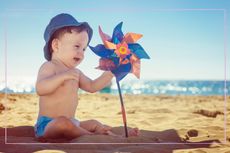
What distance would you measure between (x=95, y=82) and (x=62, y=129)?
0.56m

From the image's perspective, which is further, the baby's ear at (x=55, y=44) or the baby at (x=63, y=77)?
the baby's ear at (x=55, y=44)

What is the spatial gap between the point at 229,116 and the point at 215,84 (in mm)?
12880

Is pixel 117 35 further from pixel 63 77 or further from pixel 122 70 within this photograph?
pixel 63 77

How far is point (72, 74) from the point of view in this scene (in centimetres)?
296

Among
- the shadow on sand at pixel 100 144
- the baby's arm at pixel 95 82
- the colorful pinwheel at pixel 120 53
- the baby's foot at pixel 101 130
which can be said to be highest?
the colorful pinwheel at pixel 120 53

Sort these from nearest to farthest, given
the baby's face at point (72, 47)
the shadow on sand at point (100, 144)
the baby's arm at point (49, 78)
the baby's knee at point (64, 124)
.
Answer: the shadow on sand at point (100, 144)
the baby's knee at point (64, 124)
the baby's arm at point (49, 78)
the baby's face at point (72, 47)

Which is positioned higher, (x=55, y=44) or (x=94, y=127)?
(x=55, y=44)

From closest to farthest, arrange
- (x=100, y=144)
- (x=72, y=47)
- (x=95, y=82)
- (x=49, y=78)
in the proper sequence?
(x=100, y=144) < (x=49, y=78) < (x=72, y=47) < (x=95, y=82)

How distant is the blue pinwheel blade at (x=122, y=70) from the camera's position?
300 centimetres

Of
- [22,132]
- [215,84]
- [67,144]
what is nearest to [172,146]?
[67,144]

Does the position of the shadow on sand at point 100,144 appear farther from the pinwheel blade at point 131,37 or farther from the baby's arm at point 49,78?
the pinwheel blade at point 131,37

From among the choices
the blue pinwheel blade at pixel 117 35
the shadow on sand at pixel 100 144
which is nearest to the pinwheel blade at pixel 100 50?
the blue pinwheel blade at pixel 117 35

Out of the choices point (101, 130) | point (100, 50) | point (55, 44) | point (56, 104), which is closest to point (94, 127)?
point (101, 130)

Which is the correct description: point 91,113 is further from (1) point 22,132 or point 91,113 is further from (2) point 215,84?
(2) point 215,84
